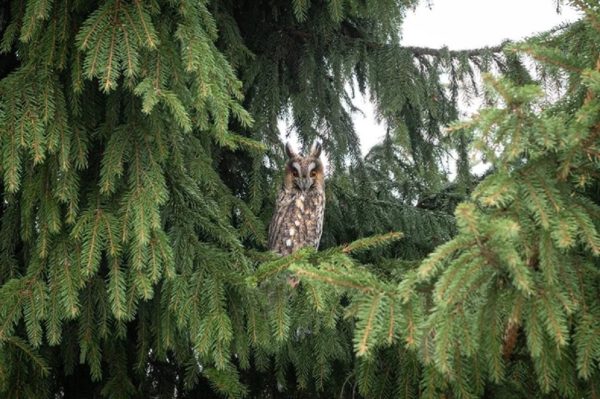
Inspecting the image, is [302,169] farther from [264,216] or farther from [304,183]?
[264,216]

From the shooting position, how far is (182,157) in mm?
2535

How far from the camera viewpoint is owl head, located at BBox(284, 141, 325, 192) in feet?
12.0

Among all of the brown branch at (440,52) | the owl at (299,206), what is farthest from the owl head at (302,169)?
the brown branch at (440,52)

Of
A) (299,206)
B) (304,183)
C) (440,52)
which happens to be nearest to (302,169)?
(304,183)

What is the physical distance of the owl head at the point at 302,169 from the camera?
364cm

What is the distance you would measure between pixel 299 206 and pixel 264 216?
0.20 metres

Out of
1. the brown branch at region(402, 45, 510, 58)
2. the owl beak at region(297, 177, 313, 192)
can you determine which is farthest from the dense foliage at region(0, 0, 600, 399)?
the owl beak at region(297, 177, 313, 192)

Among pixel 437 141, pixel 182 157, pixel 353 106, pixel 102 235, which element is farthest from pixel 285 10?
pixel 102 235

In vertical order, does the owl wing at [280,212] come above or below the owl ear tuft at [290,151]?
below

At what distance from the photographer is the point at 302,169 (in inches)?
143

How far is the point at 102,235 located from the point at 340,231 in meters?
1.95

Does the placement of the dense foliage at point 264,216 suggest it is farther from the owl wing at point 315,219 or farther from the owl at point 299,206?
the owl wing at point 315,219

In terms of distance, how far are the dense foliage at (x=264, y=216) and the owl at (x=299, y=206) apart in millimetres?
88

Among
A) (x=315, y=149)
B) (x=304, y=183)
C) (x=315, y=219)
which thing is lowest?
(x=315, y=219)
